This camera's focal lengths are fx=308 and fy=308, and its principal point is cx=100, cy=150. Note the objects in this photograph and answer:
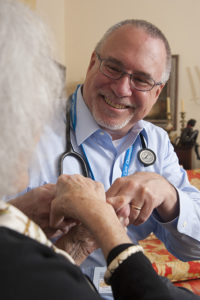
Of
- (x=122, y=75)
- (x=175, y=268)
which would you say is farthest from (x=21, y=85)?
(x=175, y=268)

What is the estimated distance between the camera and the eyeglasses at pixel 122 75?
4.63 feet

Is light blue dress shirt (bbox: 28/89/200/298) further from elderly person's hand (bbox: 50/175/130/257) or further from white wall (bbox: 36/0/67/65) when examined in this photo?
white wall (bbox: 36/0/67/65)

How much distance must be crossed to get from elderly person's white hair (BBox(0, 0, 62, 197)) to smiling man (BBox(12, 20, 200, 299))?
2.14 feet

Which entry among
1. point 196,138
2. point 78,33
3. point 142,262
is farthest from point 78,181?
point 78,33

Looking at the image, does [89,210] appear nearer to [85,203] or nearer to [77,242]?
[85,203]

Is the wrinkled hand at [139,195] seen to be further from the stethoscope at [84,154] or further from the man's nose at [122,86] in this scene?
the man's nose at [122,86]

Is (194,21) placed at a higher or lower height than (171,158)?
higher

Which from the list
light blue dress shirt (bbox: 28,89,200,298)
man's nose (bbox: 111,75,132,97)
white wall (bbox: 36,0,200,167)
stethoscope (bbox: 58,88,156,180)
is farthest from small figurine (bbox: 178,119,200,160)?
man's nose (bbox: 111,75,132,97)

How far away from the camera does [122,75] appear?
141cm

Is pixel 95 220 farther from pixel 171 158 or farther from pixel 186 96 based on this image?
pixel 186 96

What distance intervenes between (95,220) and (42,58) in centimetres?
40

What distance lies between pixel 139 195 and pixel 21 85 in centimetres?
63

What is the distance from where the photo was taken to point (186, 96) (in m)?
4.24

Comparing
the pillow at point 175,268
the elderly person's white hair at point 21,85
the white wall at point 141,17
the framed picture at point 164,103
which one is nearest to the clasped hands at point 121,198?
the elderly person's white hair at point 21,85
